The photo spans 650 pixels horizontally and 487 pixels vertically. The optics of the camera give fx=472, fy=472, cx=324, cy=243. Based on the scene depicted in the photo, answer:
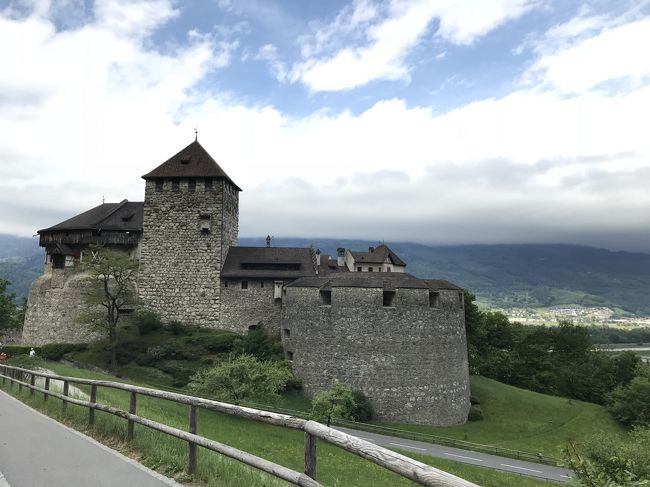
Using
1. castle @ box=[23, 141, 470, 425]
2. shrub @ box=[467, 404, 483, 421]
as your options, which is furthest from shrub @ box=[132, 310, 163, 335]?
shrub @ box=[467, 404, 483, 421]

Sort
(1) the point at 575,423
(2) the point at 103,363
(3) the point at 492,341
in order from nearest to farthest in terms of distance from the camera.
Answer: (2) the point at 103,363 < (1) the point at 575,423 < (3) the point at 492,341

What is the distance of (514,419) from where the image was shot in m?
36.2

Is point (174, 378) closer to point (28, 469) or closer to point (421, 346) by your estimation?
point (421, 346)

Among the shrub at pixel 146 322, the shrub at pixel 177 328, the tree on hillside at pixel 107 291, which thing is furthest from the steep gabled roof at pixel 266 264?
the tree on hillside at pixel 107 291

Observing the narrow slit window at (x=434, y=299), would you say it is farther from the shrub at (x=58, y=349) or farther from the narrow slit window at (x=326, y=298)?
the shrub at (x=58, y=349)

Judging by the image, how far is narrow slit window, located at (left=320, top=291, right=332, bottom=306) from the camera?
34.7m

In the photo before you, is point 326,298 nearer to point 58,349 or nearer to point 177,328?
point 177,328

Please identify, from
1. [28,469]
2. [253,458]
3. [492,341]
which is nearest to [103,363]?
[28,469]

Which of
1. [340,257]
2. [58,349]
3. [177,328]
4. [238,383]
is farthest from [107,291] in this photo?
[340,257]

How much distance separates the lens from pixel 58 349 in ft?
124

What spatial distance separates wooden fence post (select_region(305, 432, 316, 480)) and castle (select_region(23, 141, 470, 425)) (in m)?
28.7

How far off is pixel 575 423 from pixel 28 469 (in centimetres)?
4095

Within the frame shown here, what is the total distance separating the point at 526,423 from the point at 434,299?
11.6 m

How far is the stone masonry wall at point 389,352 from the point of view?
3291 centimetres
